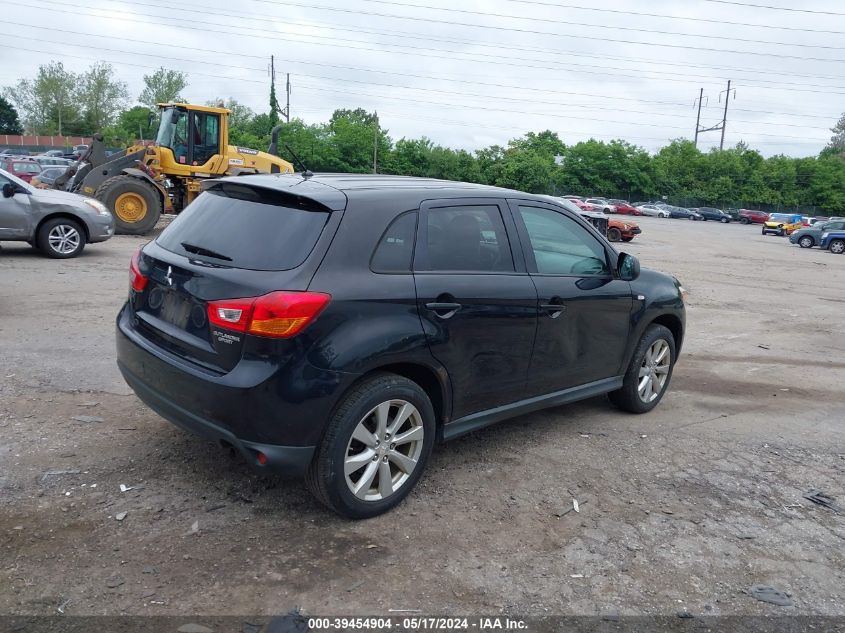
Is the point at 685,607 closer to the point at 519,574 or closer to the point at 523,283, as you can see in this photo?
the point at 519,574

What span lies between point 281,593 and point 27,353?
4.40 metres

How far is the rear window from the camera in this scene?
3.58m

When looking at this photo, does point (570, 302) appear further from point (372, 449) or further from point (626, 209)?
point (626, 209)

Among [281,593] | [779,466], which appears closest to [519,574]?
[281,593]

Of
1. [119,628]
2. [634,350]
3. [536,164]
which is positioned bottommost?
[119,628]

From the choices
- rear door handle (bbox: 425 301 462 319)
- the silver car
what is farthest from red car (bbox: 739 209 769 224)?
rear door handle (bbox: 425 301 462 319)

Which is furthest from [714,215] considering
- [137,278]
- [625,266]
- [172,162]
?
[137,278]

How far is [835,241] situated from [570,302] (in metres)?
32.4

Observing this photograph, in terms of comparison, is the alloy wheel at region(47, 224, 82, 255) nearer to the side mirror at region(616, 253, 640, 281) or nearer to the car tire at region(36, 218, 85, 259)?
the car tire at region(36, 218, 85, 259)

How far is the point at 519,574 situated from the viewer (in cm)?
338

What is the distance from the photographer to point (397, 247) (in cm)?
386

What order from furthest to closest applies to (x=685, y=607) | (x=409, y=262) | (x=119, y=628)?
(x=409, y=262) < (x=685, y=607) < (x=119, y=628)

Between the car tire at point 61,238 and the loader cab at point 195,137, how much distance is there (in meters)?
5.87

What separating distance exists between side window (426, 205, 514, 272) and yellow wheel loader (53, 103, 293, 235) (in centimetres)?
1393
